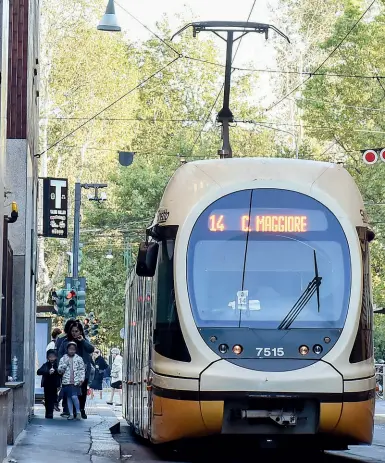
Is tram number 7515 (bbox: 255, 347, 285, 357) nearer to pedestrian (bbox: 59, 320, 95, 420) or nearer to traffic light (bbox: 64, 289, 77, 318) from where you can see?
pedestrian (bbox: 59, 320, 95, 420)

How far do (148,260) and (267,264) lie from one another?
1.30 m

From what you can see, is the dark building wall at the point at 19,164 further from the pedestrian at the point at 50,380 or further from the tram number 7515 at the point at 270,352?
the tram number 7515 at the point at 270,352

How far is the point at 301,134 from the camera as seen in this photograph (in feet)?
214

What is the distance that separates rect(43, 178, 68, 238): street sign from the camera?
108 ft

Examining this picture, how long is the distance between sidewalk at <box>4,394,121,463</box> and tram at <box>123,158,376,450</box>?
45.3 inches

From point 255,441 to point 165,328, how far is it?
1700 millimetres

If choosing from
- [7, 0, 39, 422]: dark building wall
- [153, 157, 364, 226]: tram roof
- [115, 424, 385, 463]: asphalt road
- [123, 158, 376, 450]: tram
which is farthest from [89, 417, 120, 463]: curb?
[153, 157, 364, 226]: tram roof

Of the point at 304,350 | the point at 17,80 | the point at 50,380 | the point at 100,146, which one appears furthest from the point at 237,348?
the point at 100,146

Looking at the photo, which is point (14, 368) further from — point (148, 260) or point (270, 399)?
point (270, 399)

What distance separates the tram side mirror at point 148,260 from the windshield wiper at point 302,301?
5.01 ft

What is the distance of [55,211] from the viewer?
108ft

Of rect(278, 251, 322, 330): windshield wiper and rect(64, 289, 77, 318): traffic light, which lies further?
rect(64, 289, 77, 318): traffic light

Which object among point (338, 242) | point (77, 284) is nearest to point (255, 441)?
point (338, 242)

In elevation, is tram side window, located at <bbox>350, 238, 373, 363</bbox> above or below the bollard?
above
